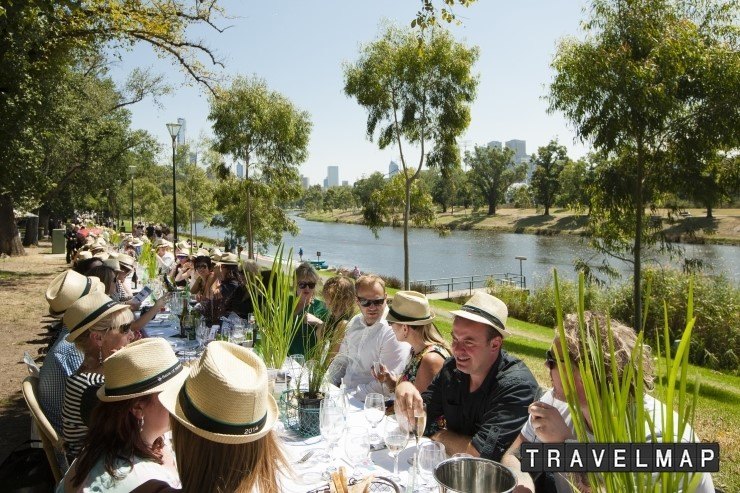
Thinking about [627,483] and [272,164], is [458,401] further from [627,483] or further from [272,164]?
[272,164]

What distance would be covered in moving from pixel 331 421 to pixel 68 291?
285 cm

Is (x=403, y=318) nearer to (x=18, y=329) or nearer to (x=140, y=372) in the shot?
(x=140, y=372)

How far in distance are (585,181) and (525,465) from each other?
9.26 metres

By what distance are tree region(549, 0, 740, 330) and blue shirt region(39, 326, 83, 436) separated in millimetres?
7853

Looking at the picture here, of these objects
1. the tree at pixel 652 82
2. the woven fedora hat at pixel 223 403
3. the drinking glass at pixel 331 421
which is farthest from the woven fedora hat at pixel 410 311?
the tree at pixel 652 82

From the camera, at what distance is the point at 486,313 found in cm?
282

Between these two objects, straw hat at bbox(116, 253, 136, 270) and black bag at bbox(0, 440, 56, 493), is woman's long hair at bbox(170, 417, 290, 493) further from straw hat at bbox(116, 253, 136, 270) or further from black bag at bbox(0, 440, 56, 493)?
straw hat at bbox(116, 253, 136, 270)

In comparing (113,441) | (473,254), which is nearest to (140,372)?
(113,441)

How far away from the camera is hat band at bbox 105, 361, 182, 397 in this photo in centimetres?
199

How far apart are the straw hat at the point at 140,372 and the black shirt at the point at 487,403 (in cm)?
146

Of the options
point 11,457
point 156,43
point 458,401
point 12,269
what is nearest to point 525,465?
point 458,401

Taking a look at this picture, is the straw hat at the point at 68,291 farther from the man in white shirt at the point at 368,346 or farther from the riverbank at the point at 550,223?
the riverbank at the point at 550,223

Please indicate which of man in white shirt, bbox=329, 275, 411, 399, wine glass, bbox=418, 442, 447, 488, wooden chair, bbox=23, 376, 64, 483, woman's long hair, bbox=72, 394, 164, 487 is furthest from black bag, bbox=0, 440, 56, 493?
wine glass, bbox=418, 442, 447, 488

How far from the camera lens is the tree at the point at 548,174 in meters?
67.9
